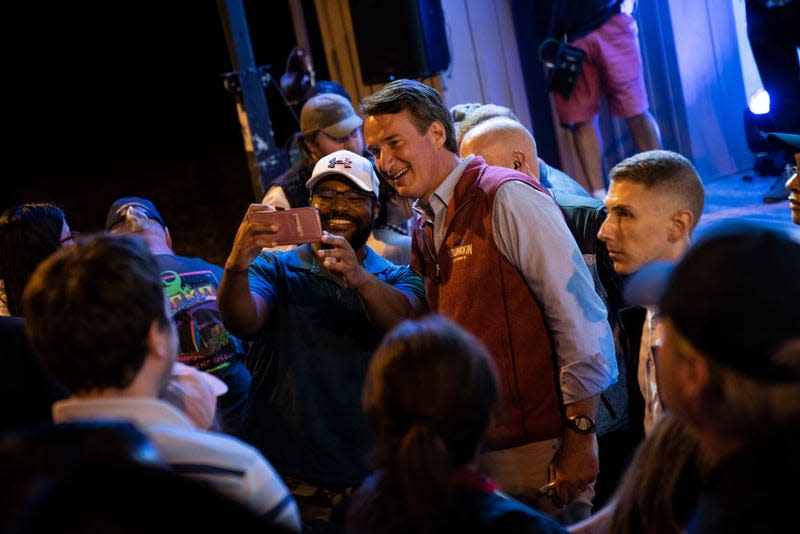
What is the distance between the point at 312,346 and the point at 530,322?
732 millimetres

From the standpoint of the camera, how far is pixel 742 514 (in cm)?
123

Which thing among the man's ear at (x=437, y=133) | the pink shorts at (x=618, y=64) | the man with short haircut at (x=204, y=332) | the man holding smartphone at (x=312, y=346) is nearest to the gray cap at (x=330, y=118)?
the man with short haircut at (x=204, y=332)

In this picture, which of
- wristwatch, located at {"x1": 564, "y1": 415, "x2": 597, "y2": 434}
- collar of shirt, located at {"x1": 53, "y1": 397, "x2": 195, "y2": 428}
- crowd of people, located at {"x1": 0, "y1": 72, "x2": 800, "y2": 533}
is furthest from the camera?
wristwatch, located at {"x1": 564, "y1": 415, "x2": 597, "y2": 434}

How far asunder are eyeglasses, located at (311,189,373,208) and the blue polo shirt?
26 centimetres

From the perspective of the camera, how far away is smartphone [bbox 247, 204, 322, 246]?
266 cm

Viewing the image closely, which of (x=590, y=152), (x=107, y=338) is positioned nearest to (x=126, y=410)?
(x=107, y=338)

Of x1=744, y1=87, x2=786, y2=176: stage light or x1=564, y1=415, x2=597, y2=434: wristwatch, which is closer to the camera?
x1=564, y1=415, x2=597, y2=434: wristwatch

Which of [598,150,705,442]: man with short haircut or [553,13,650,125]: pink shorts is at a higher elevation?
[553,13,650,125]: pink shorts

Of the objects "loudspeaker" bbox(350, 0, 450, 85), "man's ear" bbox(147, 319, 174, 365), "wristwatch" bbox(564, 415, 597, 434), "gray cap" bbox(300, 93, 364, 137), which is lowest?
"wristwatch" bbox(564, 415, 597, 434)

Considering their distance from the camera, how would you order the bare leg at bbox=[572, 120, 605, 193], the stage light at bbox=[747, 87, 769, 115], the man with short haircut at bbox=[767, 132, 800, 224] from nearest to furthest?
the man with short haircut at bbox=[767, 132, 800, 224]
the stage light at bbox=[747, 87, 769, 115]
the bare leg at bbox=[572, 120, 605, 193]

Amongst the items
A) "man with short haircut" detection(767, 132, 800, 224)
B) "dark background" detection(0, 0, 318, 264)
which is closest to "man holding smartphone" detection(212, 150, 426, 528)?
"man with short haircut" detection(767, 132, 800, 224)

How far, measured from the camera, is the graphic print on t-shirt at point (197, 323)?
10.2 feet

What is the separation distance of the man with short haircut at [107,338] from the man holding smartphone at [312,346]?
1.00m

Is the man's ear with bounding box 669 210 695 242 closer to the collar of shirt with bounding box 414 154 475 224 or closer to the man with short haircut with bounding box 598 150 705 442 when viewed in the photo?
the man with short haircut with bounding box 598 150 705 442
